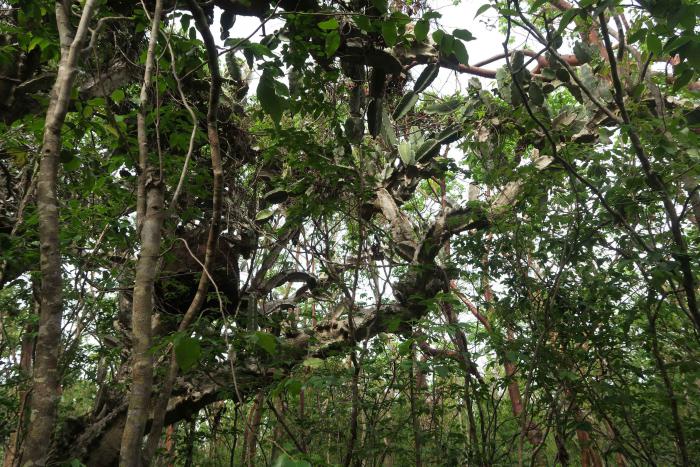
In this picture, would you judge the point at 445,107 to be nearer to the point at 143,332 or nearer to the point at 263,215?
the point at 263,215

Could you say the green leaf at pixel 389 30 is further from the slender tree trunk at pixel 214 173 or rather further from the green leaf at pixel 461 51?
the slender tree trunk at pixel 214 173

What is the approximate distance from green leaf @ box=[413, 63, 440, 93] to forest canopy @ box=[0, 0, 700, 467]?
0.9 inches

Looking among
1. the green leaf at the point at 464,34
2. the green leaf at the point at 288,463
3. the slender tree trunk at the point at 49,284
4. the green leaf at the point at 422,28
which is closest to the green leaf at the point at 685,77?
the green leaf at the point at 464,34

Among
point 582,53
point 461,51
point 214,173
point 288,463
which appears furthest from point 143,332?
point 582,53

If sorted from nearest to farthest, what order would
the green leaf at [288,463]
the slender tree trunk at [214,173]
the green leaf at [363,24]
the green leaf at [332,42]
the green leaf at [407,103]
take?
the green leaf at [288,463] < the slender tree trunk at [214,173] < the green leaf at [363,24] < the green leaf at [332,42] < the green leaf at [407,103]

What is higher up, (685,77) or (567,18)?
(567,18)

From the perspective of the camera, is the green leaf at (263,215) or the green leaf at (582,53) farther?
the green leaf at (263,215)

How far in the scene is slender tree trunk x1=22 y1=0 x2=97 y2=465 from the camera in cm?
113

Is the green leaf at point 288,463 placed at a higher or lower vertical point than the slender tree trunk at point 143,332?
lower

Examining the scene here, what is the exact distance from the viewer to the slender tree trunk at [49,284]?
1.13 meters

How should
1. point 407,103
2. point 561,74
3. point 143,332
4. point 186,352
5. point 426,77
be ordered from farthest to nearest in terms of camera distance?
point 407,103 < point 426,77 < point 561,74 < point 143,332 < point 186,352

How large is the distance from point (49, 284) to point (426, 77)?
3296 mm

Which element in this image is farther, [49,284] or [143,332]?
[143,332]

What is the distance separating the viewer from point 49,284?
1.24m
